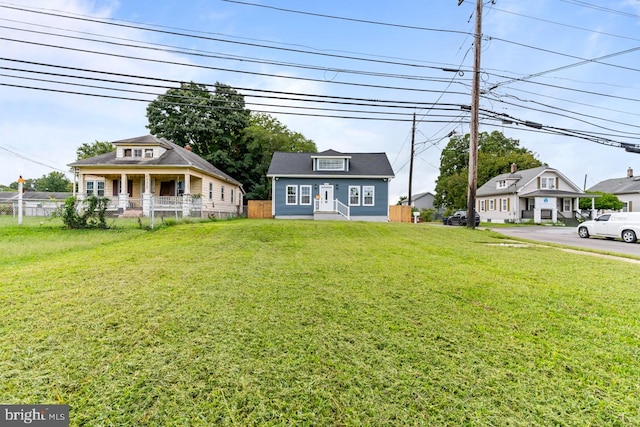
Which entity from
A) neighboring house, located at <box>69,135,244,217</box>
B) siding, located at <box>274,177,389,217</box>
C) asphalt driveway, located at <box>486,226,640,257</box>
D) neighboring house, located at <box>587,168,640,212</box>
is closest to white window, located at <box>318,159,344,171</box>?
siding, located at <box>274,177,389,217</box>

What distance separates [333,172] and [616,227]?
15.5 metres

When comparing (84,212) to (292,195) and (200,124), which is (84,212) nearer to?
(292,195)

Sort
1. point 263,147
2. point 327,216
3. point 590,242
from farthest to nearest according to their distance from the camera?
point 263,147, point 327,216, point 590,242

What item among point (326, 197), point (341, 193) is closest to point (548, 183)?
point (341, 193)

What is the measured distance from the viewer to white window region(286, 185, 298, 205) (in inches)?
856

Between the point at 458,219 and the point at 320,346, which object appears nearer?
the point at 320,346

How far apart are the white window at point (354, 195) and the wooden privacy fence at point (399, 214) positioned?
11.3ft

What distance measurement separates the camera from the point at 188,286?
402 cm

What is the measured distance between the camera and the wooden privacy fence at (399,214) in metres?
23.4

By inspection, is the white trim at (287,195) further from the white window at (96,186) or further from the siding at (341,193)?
the white window at (96,186)

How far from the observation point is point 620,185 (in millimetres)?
36625

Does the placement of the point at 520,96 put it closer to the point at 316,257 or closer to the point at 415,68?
the point at 415,68

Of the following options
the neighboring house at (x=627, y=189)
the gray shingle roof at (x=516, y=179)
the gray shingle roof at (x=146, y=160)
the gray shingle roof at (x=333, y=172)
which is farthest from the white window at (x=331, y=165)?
the neighboring house at (x=627, y=189)

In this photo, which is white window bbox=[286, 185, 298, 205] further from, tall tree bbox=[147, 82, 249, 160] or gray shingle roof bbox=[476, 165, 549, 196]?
gray shingle roof bbox=[476, 165, 549, 196]
